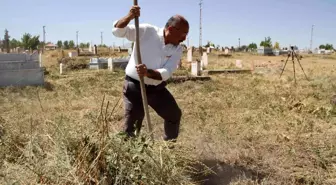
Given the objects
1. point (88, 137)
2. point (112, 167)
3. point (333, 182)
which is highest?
point (88, 137)

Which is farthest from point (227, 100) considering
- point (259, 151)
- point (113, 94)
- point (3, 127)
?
point (3, 127)

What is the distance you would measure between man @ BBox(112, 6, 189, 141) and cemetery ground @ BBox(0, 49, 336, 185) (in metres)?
0.28

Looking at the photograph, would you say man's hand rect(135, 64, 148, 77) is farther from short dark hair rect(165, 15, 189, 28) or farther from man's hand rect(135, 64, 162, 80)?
short dark hair rect(165, 15, 189, 28)

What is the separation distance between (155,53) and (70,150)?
128 cm

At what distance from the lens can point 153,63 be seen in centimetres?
315

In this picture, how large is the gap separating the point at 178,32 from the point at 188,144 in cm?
157

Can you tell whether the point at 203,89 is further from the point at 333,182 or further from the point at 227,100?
the point at 333,182

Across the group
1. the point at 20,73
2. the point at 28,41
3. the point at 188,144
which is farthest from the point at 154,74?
the point at 28,41

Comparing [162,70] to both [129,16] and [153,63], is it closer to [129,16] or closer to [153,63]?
[153,63]

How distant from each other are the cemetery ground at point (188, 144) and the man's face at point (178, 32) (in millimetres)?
860

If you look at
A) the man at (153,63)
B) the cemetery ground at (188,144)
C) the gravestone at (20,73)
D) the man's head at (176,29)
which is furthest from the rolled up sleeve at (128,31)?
the gravestone at (20,73)

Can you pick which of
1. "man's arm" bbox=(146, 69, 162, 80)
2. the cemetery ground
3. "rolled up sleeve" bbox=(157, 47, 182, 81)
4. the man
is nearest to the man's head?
the man

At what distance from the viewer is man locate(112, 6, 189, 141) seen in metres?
2.97

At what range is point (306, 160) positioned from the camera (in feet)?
12.4
